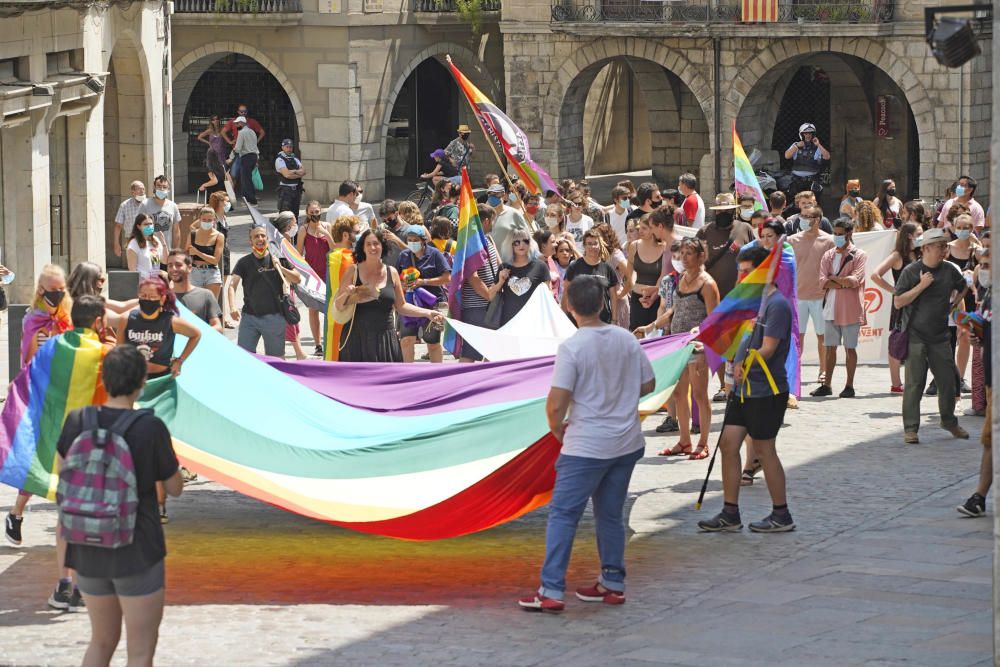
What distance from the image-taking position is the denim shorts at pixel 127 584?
7.98m

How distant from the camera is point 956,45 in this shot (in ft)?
31.8

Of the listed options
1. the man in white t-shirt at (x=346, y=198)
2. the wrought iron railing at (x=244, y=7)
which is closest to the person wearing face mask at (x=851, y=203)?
the man in white t-shirt at (x=346, y=198)

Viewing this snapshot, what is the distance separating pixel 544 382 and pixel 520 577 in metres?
1.47

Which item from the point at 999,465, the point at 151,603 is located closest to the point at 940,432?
the point at 999,465

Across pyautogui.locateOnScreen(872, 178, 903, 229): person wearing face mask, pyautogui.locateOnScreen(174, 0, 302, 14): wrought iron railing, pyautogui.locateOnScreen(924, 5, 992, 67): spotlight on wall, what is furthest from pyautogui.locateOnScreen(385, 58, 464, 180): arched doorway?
pyautogui.locateOnScreen(924, 5, 992, 67): spotlight on wall

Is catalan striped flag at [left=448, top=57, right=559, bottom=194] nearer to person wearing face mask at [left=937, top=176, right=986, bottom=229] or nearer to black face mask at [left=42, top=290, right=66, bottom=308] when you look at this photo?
person wearing face mask at [left=937, top=176, right=986, bottom=229]

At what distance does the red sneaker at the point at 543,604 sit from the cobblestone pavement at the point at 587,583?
57 millimetres

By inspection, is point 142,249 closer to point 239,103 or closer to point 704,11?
point 704,11

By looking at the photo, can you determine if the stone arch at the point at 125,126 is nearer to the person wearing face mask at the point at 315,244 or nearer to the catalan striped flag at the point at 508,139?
the catalan striped flag at the point at 508,139

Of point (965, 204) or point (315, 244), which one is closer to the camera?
point (315, 244)

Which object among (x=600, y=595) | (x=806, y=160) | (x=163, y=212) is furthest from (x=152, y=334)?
(x=806, y=160)

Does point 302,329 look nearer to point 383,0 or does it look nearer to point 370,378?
point 370,378

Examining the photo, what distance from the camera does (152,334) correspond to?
11445 millimetres

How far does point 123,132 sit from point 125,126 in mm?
117
